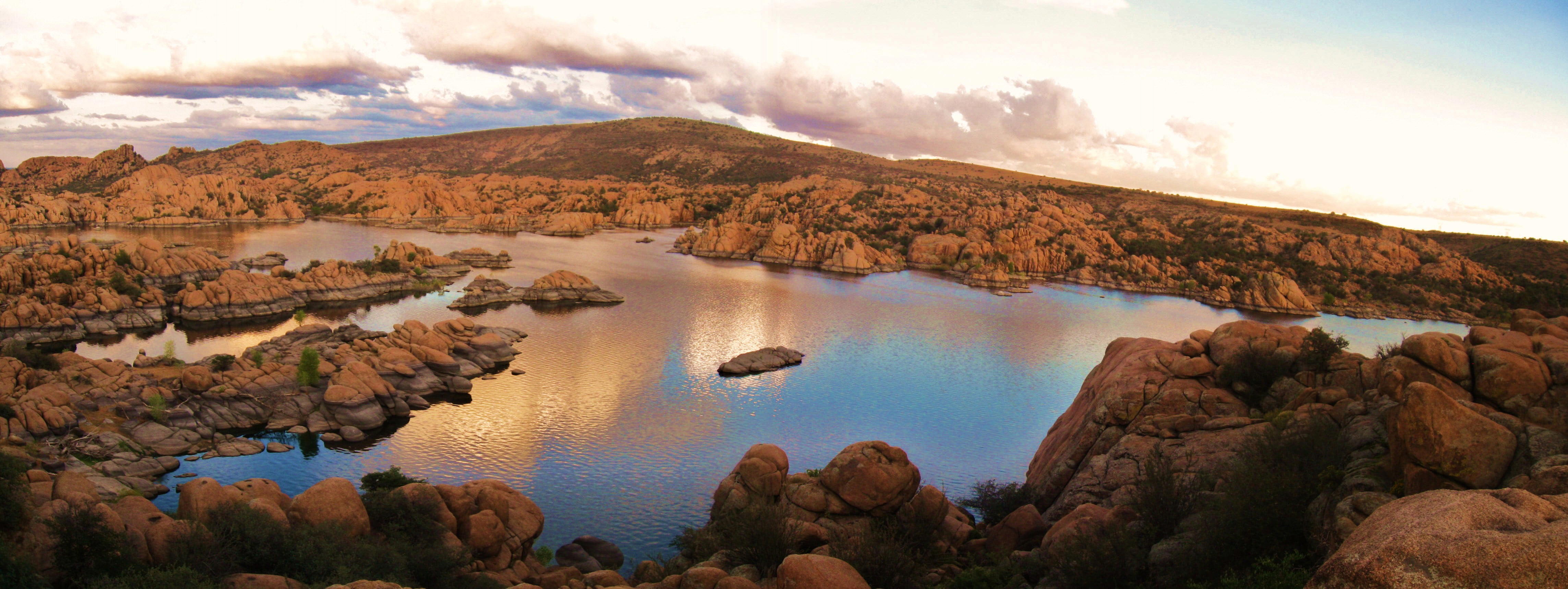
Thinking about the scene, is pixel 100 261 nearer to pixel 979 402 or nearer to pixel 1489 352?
pixel 979 402

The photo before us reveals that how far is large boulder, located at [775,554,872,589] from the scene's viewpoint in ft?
43.8

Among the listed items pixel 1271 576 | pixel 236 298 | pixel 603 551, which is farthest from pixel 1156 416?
pixel 236 298

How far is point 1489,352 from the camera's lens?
13086mm

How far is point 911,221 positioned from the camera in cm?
11531

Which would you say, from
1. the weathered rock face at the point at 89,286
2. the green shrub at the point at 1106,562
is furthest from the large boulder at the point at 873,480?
the weathered rock face at the point at 89,286

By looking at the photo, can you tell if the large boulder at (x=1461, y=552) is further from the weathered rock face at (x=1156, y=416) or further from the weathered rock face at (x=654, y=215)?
the weathered rock face at (x=654, y=215)

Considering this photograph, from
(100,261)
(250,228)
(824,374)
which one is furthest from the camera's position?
(250,228)

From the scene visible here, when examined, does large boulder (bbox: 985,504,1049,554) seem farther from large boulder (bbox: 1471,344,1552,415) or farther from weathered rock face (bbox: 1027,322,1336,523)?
large boulder (bbox: 1471,344,1552,415)

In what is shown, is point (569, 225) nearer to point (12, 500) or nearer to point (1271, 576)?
point (12, 500)

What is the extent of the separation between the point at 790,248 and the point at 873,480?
8157 centimetres

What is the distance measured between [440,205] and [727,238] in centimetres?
7741

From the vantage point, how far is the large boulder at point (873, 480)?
18.8 m

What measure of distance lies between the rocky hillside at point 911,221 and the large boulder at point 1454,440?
Result: 7278cm

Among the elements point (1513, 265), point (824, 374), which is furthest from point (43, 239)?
point (1513, 265)
